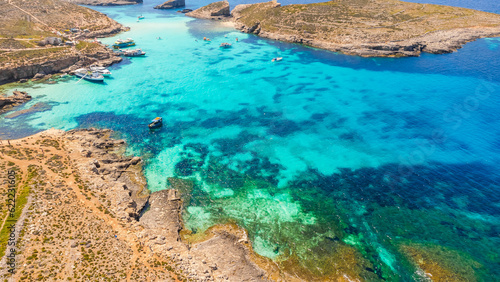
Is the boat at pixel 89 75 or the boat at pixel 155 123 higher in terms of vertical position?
the boat at pixel 89 75

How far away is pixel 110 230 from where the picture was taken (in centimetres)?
3512

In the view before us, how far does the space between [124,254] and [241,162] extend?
28.8 meters

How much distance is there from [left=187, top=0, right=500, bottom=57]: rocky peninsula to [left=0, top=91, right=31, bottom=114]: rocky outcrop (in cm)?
11494

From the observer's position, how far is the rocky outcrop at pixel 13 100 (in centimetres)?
7031

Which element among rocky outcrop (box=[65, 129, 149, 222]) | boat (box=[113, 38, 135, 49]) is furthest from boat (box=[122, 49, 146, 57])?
rocky outcrop (box=[65, 129, 149, 222])

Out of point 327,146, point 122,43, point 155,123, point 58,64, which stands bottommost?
point 327,146

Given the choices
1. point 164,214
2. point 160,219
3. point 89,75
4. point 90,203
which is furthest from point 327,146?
point 89,75

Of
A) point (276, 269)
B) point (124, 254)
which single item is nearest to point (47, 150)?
point (124, 254)

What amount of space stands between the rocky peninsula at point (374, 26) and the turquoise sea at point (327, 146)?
1005cm

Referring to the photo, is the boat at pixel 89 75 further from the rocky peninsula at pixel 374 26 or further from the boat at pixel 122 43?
the rocky peninsula at pixel 374 26

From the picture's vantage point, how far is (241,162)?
55344 millimetres

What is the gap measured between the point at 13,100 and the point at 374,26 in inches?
5921

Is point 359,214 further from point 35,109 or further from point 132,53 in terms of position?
point 132,53

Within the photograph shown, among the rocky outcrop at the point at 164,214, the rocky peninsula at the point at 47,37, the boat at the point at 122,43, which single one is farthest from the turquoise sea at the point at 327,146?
the boat at the point at 122,43
